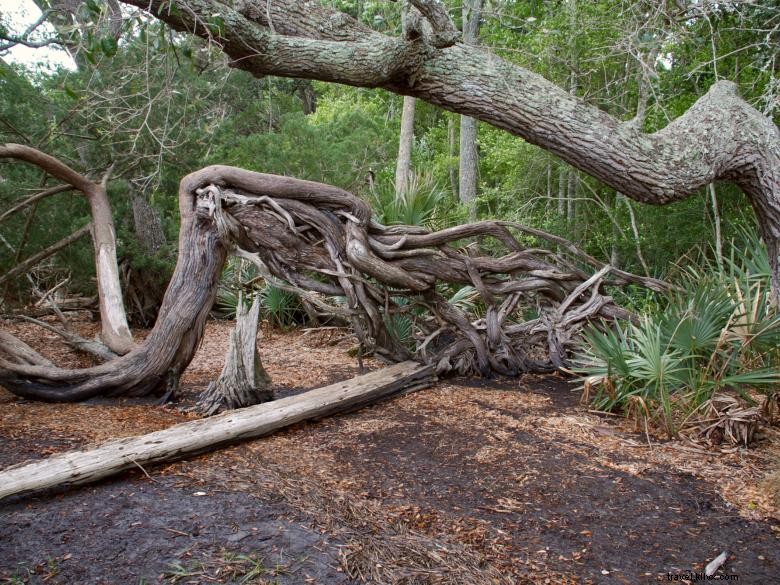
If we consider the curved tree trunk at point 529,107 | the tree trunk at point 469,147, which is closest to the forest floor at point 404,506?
the curved tree trunk at point 529,107

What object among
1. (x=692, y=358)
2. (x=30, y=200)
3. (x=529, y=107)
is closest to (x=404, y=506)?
(x=692, y=358)

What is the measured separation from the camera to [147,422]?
491 cm

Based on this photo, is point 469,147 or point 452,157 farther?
point 452,157

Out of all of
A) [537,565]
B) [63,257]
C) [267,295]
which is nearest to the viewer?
[537,565]

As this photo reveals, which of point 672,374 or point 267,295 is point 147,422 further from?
point 267,295

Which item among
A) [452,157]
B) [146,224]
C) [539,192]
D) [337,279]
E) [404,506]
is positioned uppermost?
[452,157]

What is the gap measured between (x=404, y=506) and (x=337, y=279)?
2.84 meters

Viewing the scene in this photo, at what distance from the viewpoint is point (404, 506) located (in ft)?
11.6

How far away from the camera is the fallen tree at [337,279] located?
5609mm

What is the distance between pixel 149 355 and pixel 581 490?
370 centimetres

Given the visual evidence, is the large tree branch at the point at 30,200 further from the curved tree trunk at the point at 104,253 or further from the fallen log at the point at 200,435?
the fallen log at the point at 200,435

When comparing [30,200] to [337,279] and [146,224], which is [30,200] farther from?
[337,279]

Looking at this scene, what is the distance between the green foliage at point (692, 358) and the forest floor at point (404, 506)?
10.4 inches

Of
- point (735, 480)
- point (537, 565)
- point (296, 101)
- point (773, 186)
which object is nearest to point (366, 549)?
point (537, 565)
